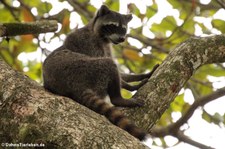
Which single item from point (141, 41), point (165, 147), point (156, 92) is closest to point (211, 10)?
point (141, 41)

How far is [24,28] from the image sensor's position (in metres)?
4.45

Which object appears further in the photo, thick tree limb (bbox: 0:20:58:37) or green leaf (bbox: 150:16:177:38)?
green leaf (bbox: 150:16:177:38)

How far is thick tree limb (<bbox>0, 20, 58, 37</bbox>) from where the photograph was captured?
433 centimetres

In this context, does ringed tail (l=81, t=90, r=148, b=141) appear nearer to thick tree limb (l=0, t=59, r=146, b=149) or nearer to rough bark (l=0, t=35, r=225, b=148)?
rough bark (l=0, t=35, r=225, b=148)

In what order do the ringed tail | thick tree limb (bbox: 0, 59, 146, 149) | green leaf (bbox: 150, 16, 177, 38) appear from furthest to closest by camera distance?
green leaf (bbox: 150, 16, 177, 38)
the ringed tail
thick tree limb (bbox: 0, 59, 146, 149)

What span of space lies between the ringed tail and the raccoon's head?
6.80 ft

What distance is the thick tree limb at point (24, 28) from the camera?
14.2 feet

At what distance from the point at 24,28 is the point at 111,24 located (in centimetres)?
227

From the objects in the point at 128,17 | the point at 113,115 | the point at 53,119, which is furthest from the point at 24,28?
the point at 128,17

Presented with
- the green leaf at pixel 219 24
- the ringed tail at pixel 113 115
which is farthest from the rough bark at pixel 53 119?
the green leaf at pixel 219 24

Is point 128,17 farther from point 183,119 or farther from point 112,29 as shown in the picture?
point 183,119

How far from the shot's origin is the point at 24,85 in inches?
121

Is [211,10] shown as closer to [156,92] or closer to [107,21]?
[107,21]

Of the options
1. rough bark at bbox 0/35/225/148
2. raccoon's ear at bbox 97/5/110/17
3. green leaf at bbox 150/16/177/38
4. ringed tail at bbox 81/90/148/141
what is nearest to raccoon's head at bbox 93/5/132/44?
raccoon's ear at bbox 97/5/110/17
